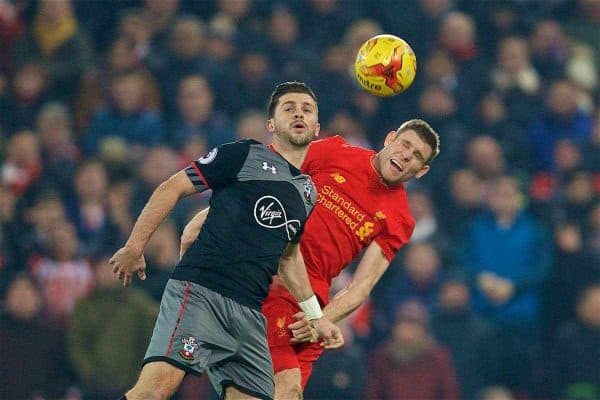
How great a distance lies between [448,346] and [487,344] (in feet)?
1.18

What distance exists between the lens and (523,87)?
13.9 m

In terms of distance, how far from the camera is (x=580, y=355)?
1191 cm

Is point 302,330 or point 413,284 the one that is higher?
point 302,330

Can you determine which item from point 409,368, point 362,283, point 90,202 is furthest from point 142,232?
point 90,202

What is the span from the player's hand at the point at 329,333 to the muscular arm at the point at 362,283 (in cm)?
50

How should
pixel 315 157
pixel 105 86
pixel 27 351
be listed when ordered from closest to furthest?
pixel 315 157 < pixel 27 351 < pixel 105 86

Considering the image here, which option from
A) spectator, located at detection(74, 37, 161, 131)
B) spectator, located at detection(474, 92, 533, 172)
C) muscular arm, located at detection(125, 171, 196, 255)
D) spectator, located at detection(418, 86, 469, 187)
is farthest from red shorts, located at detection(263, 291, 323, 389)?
spectator, located at detection(474, 92, 533, 172)

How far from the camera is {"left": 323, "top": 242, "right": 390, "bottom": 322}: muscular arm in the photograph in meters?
7.99

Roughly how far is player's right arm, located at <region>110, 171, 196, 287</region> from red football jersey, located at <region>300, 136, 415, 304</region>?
1.31m

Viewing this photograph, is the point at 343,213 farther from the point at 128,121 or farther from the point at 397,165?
the point at 128,121

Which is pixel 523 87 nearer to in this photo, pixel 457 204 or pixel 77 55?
pixel 457 204

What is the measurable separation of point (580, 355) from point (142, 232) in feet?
20.3

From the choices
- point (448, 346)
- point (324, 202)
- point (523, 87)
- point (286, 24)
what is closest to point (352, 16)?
point (286, 24)

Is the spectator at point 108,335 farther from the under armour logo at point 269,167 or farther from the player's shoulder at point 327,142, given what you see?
the under armour logo at point 269,167
